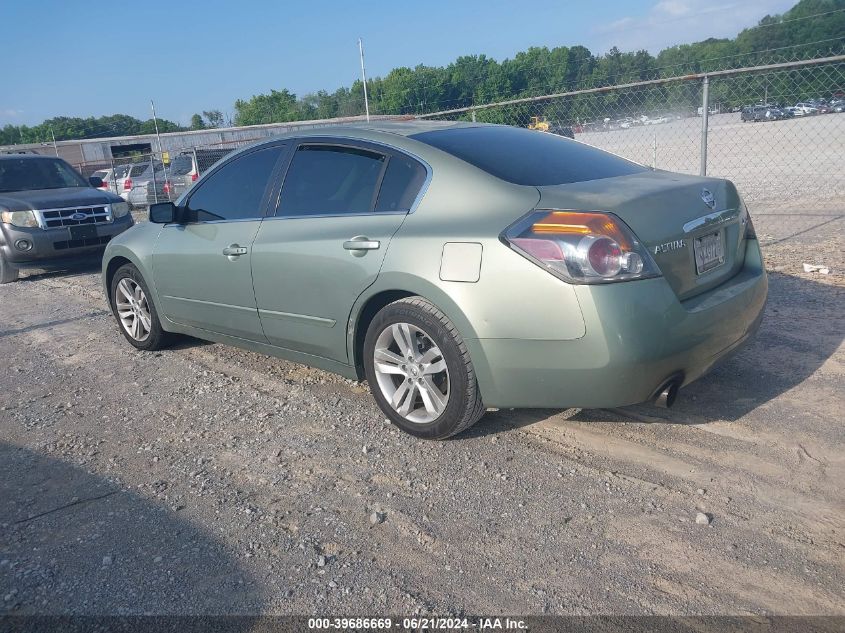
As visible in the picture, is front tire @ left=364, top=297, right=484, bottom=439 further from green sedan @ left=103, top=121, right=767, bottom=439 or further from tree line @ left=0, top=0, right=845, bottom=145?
tree line @ left=0, top=0, right=845, bottom=145

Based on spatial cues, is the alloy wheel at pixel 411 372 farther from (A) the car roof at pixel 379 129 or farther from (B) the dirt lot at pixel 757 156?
(B) the dirt lot at pixel 757 156

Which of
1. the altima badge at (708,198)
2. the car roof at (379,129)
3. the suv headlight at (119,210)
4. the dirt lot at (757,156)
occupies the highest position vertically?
the car roof at (379,129)

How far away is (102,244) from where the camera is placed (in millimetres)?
10016

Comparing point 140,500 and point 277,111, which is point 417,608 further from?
point 277,111

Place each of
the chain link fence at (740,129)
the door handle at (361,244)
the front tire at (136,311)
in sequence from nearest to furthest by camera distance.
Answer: the door handle at (361,244) < the front tire at (136,311) < the chain link fence at (740,129)

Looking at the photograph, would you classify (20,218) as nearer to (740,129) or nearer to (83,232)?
(83,232)

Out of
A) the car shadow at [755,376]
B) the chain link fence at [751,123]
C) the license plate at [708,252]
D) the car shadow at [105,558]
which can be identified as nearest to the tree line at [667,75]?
the chain link fence at [751,123]

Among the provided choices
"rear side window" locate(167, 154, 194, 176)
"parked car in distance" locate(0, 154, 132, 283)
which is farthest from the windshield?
"rear side window" locate(167, 154, 194, 176)

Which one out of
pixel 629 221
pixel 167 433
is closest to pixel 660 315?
pixel 629 221

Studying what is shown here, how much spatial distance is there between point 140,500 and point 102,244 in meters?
7.65

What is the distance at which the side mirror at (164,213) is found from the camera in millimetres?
5039

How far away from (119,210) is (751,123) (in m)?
11.9

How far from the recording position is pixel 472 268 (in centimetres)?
329

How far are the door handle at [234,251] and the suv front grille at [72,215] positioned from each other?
617 centimetres
